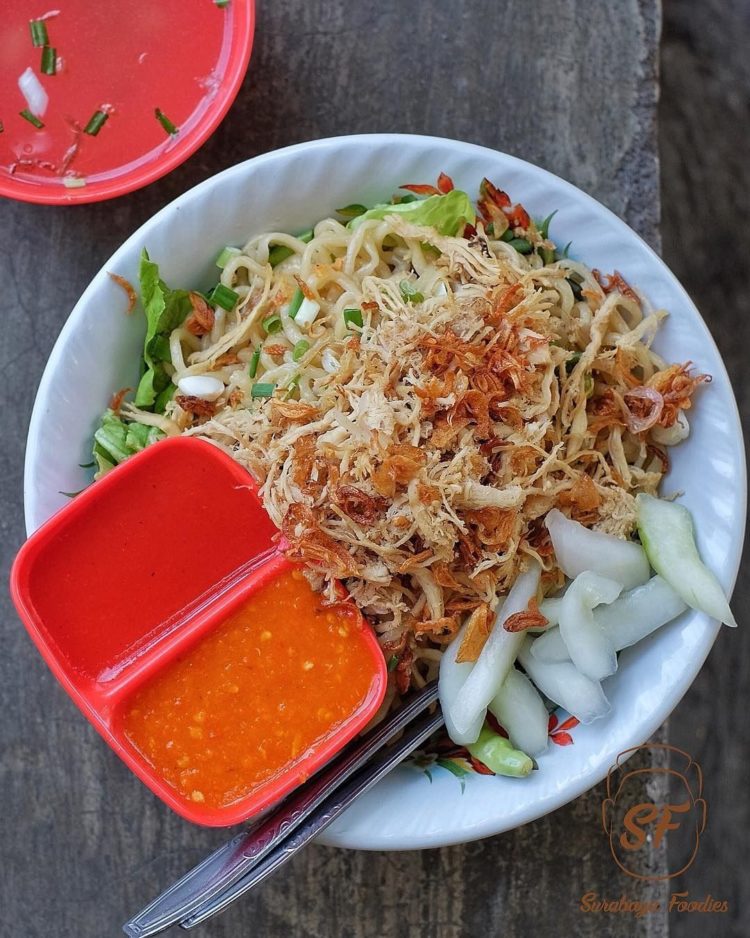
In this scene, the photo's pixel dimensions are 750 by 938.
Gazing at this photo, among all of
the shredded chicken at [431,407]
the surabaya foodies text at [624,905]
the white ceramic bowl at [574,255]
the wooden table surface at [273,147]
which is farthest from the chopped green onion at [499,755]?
the surabaya foodies text at [624,905]

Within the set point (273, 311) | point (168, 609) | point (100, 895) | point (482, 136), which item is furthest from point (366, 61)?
point (100, 895)

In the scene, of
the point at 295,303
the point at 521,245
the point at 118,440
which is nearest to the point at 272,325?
the point at 295,303

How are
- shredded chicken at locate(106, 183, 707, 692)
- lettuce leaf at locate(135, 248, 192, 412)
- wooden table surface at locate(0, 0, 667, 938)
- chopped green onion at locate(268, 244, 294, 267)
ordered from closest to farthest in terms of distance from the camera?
1. shredded chicken at locate(106, 183, 707, 692)
2. lettuce leaf at locate(135, 248, 192, 412)
3. chopped green onion at locate(268, 244, 294, 267)
4. wooden table surface at locate(0, 0, 667, 938)

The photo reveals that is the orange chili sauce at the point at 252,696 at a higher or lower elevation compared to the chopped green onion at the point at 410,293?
lower

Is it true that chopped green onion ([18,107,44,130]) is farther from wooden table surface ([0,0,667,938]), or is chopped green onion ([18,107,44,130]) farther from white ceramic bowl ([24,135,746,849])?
white ceramic bowl ([24,135,746,849])

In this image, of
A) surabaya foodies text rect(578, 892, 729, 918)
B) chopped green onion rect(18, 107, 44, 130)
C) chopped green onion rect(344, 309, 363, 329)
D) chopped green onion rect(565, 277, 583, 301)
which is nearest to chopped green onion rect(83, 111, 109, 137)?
chopped green onion rect(18, 107, 44, 130)

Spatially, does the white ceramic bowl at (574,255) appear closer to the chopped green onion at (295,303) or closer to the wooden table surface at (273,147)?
the chopped green onion at (295,303)

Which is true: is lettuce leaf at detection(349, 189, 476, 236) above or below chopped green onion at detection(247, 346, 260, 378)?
above
